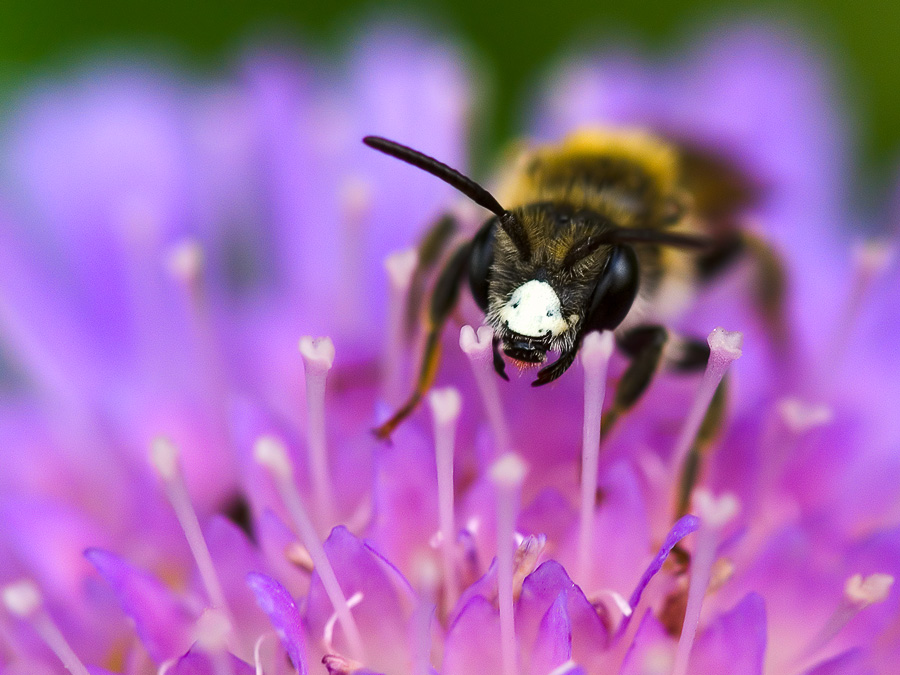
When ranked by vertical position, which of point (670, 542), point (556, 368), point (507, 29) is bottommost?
point (670, 542)

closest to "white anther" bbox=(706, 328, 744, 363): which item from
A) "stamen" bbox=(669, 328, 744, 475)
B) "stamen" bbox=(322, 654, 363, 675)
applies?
"stamen" bbox=(669, 328, 744, 475)

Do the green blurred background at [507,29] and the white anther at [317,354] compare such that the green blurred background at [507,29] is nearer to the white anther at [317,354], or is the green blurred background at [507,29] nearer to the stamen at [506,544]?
the white anther at [317,354]

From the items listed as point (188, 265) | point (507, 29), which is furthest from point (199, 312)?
point (507, 29)

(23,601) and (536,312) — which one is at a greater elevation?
(536,312)

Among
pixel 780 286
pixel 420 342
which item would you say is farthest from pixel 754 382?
pixel 420 342

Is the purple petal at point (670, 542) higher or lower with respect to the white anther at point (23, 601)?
higher

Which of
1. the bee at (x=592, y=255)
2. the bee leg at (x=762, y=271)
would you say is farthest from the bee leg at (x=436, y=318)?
the bee leg at (x=762, y=271)

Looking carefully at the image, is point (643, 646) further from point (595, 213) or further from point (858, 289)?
point (858, 289)
